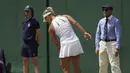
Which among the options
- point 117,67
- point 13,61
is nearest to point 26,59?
point 13,61

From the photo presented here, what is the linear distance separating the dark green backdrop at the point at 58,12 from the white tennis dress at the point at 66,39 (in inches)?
99.0

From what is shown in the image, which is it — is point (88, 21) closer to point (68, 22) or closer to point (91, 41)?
point (91, 41)

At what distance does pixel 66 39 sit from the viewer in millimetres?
7941

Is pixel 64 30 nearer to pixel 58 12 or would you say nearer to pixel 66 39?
pixel 66 39

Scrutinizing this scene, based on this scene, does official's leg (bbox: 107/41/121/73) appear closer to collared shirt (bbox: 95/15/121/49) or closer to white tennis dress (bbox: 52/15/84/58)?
collared shirt (bbox: 95/15/121/49)

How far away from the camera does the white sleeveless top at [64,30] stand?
7946 millimetres

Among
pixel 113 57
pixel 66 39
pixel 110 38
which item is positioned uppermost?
pixel 66 39

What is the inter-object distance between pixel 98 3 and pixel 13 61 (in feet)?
8.73

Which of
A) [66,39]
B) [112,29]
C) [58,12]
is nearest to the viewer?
[66,39]

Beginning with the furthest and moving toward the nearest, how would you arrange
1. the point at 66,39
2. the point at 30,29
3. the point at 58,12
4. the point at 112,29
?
the point at 58,12
the point at 30,29
the point at 112,29
the point at 66,39

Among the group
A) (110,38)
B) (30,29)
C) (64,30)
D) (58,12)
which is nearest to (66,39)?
(64,30)

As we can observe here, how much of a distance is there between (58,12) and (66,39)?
276 cm

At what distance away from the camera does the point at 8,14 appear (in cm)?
1086

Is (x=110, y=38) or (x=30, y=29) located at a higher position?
(x=30, y=29)
